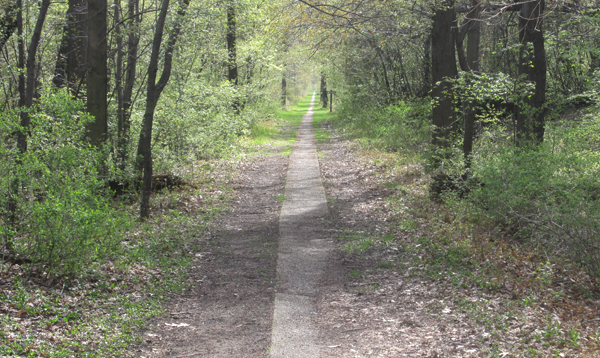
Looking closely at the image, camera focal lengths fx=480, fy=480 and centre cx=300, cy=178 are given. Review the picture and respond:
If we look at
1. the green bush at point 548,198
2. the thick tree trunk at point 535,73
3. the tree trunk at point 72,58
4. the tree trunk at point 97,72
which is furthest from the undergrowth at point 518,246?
the tree trunk at point 72,58

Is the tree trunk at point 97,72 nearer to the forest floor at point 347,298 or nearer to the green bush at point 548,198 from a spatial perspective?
the forest floor at point 347,298

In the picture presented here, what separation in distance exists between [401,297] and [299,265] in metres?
1.76

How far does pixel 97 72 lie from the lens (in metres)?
9.60

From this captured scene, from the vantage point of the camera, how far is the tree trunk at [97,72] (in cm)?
955

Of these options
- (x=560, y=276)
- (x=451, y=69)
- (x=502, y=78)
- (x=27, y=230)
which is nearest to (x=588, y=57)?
(x=451, y=69)

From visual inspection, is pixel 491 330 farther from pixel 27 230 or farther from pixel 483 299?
pixel 27 230

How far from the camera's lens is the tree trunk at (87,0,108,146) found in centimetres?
955

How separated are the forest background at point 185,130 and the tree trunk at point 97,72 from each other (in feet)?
0.09

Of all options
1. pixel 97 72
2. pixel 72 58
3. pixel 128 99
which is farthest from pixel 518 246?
pixel 72 58

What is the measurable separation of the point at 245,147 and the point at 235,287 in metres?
14.1

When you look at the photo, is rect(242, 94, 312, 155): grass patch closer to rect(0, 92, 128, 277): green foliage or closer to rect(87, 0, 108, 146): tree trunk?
rect(87, 0, 108, 146): tree trunk

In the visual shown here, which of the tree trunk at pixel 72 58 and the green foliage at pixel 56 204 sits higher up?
the tree trunk at pixel 72 58

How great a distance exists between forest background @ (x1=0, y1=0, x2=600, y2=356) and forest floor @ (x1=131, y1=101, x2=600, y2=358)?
0.57 metres

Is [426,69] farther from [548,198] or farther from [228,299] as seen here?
[228,299]
